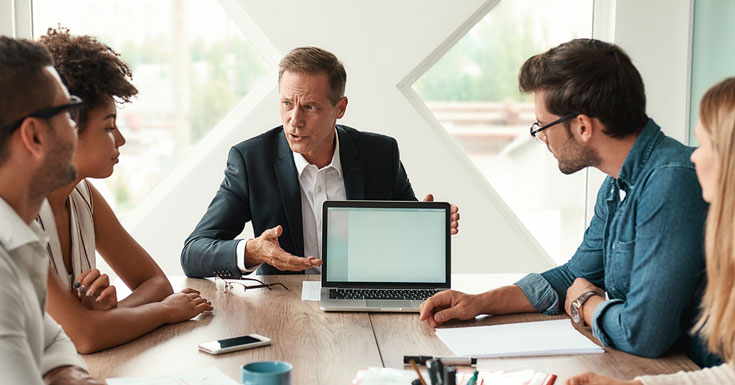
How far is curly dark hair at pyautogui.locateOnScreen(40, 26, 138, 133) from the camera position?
1812 mm

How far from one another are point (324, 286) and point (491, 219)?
2.19 m

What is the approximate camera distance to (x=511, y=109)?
444 centimetres

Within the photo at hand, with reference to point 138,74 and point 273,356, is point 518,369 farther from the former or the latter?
point 138,74

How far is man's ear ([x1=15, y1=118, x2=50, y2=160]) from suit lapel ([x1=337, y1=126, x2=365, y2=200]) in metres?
1.57

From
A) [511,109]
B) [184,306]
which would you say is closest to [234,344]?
[184,306]

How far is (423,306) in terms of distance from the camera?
189 cm

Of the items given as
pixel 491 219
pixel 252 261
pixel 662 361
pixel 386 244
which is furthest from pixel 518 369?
pixel 491 219

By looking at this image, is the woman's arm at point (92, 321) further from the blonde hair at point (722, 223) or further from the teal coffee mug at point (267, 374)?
the blonde hair at point (722, 223)

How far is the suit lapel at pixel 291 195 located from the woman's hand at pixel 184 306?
0.64 meters

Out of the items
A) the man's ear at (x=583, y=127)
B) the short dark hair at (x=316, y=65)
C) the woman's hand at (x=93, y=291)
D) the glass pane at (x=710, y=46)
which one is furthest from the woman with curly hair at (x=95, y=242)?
the glass pane at (x=710, y=46)

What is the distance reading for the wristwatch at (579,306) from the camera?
1.85 metres

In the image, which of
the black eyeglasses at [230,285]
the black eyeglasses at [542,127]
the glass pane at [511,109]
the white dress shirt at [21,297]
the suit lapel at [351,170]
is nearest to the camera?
the white dress shirt at [21,297]

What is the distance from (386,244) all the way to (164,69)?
261 centimetres

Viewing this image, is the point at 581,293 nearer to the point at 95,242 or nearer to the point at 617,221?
the point at 617,221
